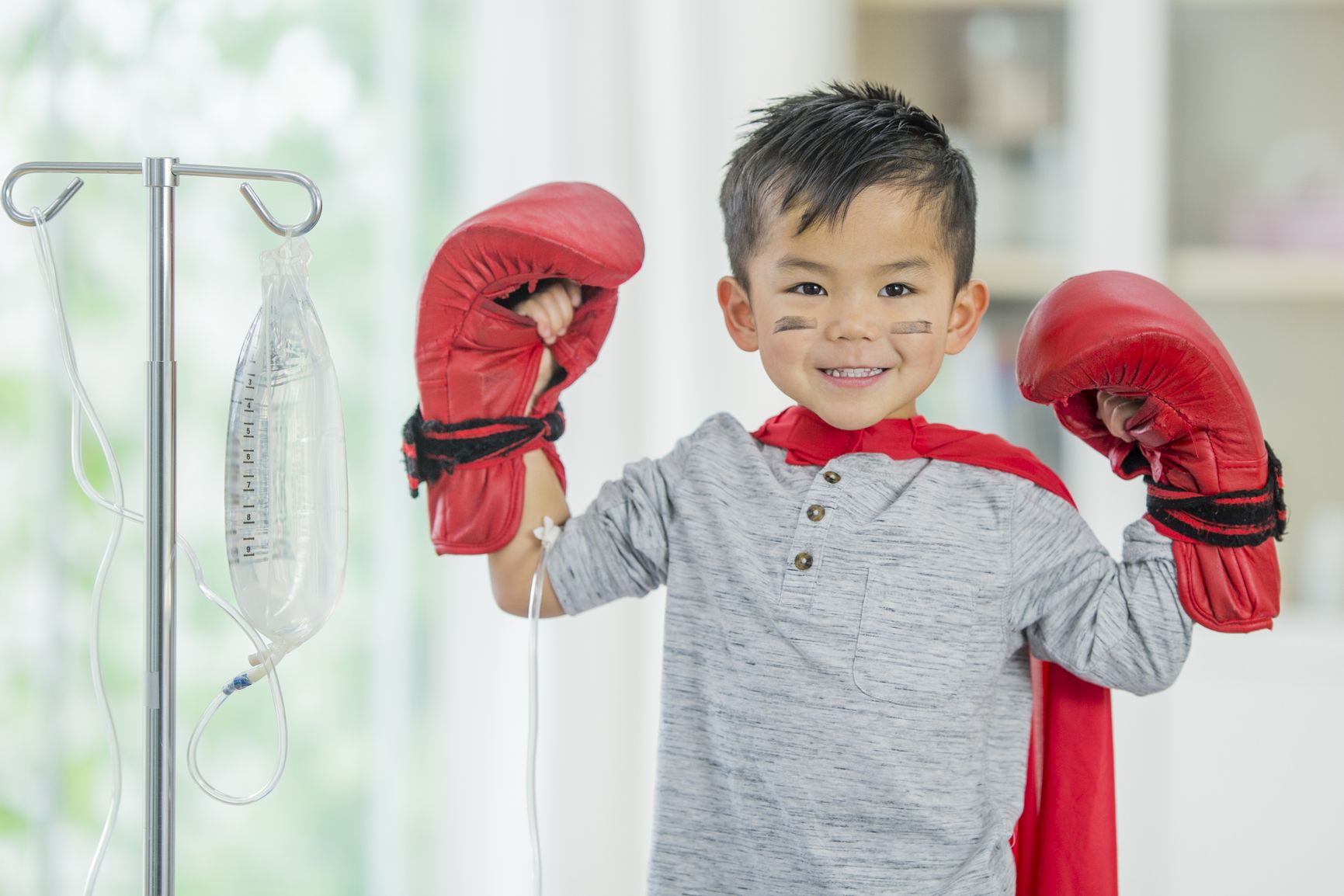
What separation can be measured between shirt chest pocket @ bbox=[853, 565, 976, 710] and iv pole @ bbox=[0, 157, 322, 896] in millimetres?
448

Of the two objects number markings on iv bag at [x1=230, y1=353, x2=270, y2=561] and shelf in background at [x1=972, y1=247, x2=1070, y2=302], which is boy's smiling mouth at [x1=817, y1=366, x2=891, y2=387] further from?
shelf in background at [x1=972, y1=247, x2=1070, y2=302]

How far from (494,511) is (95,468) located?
2.80 ft

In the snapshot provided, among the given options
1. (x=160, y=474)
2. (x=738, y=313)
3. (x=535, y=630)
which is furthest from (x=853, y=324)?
(x=160, y=474)

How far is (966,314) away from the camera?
0.90 meters

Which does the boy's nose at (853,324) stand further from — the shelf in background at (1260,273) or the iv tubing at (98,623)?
the shelf in background at (1260,273)

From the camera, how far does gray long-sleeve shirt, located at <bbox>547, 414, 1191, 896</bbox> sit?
83 centimetres

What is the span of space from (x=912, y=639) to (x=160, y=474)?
507mm

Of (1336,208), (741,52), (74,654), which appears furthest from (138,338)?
(1336,208)

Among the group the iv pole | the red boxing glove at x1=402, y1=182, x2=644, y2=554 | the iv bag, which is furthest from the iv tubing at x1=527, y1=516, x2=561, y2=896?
the iv pole

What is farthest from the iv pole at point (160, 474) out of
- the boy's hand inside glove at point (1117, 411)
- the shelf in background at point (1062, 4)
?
the shelf in background at point (1062, 4)

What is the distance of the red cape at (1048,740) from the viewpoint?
89 cm

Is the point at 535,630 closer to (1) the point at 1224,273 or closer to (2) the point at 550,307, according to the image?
(2) the point at 550,307

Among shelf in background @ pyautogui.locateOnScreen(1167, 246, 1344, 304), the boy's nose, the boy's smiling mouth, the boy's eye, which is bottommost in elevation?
the boy's smiling mouth

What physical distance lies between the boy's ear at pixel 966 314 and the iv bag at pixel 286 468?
17.4 inches
